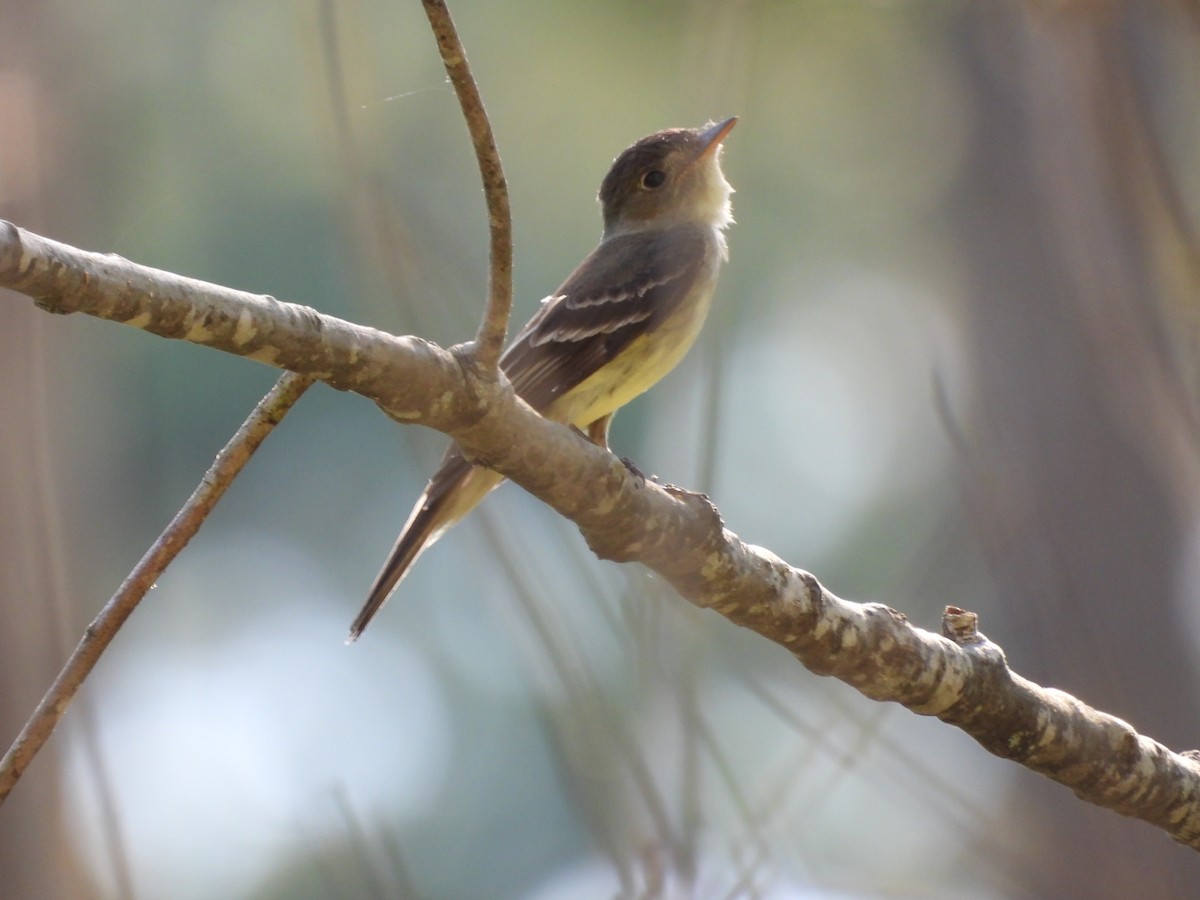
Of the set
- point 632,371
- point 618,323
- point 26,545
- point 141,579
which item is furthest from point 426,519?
point 26,545

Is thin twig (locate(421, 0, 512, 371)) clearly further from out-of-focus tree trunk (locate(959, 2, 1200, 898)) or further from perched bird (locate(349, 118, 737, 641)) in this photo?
out-of-focus tree trunk (locate(959, 2, 1200, 898))

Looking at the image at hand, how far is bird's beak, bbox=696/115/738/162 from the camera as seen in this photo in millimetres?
5609

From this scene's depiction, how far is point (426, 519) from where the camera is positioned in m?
4.40

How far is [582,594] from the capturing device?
4.69m

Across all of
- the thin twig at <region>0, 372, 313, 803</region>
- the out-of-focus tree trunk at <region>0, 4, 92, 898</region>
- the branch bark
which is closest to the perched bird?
the branch bark

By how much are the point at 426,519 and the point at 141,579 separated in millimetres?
1867

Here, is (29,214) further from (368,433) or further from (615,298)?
(368,433)

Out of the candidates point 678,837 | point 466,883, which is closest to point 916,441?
point 466,883

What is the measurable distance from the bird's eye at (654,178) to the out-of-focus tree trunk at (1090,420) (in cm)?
170

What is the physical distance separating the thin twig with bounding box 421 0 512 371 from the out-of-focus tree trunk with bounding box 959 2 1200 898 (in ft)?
7.15

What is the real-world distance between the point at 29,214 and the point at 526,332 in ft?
9.94

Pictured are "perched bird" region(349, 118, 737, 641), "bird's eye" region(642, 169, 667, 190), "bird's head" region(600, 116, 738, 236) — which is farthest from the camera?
"bird's eye" region(642, 169, 667, 190)

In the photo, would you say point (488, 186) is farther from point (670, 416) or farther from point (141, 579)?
point (670, 416)

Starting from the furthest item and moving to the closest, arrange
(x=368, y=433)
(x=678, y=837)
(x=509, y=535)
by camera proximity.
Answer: (x=368, y=433) < (x=509, y=535) < (x=678, y=837)
